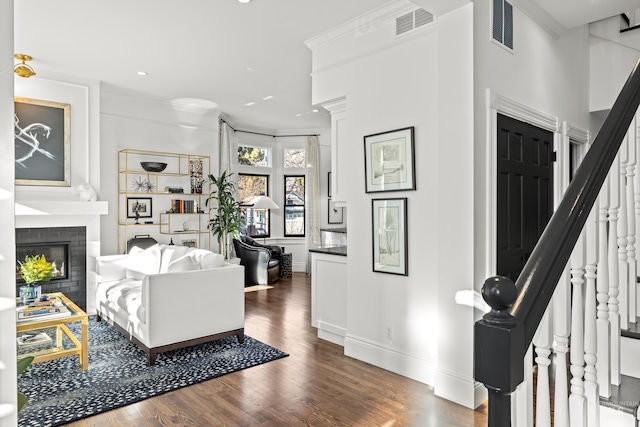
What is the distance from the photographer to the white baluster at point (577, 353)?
3.56ft

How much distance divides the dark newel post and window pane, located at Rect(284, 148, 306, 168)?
8285 millimetres

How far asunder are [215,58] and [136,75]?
1303 mm

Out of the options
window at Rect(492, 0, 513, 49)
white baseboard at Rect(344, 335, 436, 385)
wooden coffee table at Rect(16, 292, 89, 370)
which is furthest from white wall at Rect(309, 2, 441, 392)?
wooden coffee table at Rect(16, 292, 89, 370)

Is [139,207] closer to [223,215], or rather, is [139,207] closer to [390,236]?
[223,215]

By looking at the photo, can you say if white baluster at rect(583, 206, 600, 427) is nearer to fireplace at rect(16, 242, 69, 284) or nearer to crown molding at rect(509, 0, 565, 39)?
crown molding at rect(509, 0, 565, 39)

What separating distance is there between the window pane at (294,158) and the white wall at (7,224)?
780cm

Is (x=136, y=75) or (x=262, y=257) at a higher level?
(x=136, y=75)

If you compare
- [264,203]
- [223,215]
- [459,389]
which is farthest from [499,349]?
[264,203]

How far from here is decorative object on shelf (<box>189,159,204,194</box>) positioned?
6.93m

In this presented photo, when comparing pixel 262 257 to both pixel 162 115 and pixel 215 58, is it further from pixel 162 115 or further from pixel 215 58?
pixel 215 58

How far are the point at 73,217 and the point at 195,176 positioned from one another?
2019mm

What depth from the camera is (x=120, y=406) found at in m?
2.81

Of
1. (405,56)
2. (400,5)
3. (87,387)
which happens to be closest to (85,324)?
(87,387)

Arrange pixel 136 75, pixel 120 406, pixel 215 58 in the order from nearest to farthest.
Result: pixel 120 406
pixel 215 58
pixel 136 75
